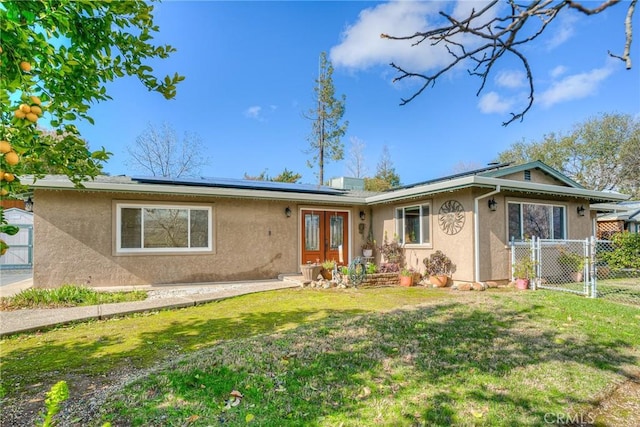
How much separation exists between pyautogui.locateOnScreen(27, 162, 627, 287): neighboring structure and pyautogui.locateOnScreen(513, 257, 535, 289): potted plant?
288mm

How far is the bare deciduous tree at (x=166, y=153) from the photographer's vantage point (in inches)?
867

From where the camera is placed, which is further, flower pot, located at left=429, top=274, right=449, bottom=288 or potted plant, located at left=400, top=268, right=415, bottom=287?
potted plant, located at left=400, top=268, right=415, bottom=287

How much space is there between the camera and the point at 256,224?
987 centimetres

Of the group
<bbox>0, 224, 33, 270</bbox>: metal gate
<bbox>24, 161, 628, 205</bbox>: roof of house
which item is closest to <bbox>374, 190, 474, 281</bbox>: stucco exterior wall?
<bbox>24, 161, 628, 205</bbox>: roof of house

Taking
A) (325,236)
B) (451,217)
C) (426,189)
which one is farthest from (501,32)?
(325,236)

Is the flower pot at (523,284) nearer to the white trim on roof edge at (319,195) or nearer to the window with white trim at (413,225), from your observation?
the white trim on roof edge at (319,195)

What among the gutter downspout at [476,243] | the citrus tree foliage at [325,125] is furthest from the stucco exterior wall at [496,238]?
the citrus tree foliage at [325,125]

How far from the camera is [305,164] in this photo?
856 inches

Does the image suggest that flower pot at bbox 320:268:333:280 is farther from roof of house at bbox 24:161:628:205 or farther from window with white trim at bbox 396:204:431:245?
window with white trim at bbox 396:204:431:245

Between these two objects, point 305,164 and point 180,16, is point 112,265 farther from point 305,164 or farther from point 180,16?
point 305,164

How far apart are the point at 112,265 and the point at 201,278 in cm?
216

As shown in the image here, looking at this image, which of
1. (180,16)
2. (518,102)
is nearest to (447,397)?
(518,102)

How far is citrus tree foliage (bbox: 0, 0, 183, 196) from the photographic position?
1556mm

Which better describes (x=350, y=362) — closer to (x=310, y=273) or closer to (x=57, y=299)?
(x=310, y=273)
